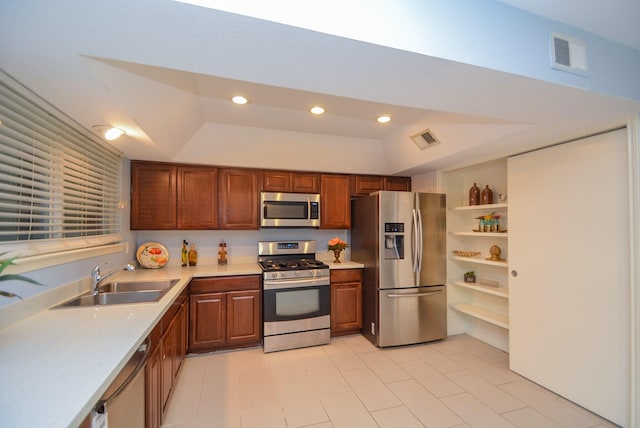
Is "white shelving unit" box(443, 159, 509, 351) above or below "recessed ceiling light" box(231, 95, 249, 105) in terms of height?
below

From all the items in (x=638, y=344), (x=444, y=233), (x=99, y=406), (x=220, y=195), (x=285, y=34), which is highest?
(x=285, y=34)

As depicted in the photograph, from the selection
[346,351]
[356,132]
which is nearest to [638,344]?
[346,351]

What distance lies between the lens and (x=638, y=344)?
6.04 ft

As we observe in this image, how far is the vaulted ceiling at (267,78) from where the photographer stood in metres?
1.01

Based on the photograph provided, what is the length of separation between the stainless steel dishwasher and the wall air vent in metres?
2.47

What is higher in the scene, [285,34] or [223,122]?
[223,122]

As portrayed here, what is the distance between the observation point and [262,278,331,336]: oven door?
10.0 feet

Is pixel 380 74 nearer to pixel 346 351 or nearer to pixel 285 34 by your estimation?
pixel 285 34

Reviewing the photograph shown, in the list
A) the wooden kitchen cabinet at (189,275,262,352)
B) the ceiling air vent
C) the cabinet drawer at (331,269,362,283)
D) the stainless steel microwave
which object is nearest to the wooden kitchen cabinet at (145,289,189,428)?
the wooden kitchen cabinet at (189,275,262,352)

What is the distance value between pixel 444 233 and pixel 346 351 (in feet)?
5.94

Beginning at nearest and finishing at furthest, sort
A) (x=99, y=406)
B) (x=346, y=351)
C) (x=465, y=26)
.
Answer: (x=99, y=406) → (x=465, y=26) → (x=346, y=351)

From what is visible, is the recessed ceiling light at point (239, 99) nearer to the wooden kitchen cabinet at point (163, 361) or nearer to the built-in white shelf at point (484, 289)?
the wooden kitchen cabinet at point (163, 361)

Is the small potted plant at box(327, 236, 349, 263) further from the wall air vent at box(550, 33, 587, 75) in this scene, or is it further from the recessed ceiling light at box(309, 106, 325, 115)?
the wall air vent at box(550, 33, 587, 75)

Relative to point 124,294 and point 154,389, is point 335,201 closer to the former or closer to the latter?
point 124,294
